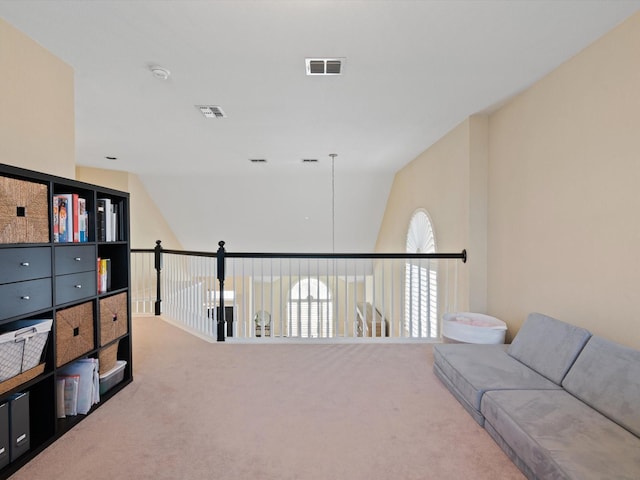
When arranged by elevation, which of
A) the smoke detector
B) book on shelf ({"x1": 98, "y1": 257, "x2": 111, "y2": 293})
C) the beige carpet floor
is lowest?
the beige carpet floor

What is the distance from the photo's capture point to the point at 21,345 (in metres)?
1.67

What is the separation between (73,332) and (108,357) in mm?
489

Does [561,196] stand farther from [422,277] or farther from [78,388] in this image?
[78,388]

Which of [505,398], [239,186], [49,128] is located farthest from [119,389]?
[239,186]

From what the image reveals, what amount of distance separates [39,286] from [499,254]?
143 inches

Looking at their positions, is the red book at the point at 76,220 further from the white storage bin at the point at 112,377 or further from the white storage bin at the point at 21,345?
the white storage bin at the point at 112,377

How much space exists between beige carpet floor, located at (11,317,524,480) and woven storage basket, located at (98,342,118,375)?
230mm

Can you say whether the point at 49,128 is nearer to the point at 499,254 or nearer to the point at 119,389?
the point at 119,389

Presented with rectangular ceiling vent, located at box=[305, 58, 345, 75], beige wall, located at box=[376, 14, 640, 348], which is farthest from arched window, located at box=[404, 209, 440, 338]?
rectangular ceiling vent, located at box=[305, 58, 345, 75]

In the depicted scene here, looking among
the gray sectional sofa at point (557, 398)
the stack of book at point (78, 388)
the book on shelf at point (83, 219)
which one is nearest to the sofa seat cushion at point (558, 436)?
the gray sectional sofa at point (557, 398)

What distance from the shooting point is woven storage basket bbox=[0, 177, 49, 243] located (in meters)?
1.60

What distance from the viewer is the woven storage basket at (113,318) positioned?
7.70 ft

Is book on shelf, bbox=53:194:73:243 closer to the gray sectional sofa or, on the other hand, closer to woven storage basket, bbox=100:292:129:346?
woven storage basket, bbox=100:292:129:346

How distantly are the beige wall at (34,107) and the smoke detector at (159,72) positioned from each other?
58 centimetres
